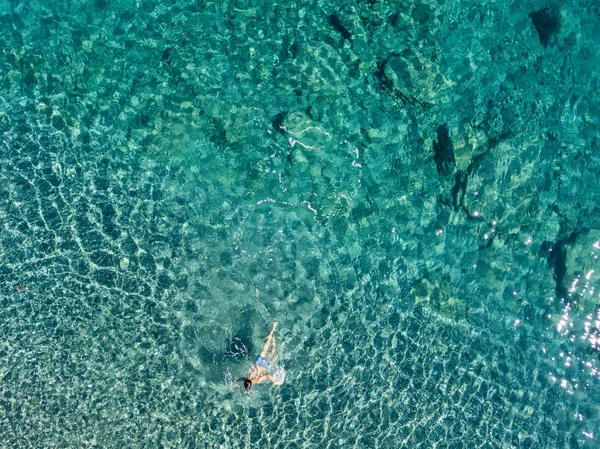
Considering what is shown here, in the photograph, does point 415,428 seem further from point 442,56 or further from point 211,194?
point 442,56

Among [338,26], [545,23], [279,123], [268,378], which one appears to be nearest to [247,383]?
[268,378]

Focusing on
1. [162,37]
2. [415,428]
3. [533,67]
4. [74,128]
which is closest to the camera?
[415,428]

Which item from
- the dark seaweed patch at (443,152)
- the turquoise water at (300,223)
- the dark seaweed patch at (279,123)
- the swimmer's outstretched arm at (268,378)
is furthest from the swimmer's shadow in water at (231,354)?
the dark seaweed patch at (443,152)

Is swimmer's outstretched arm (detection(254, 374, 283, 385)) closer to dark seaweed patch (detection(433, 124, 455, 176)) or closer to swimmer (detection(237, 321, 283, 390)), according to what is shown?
swimmer (detection(237, 321, 283, 390))

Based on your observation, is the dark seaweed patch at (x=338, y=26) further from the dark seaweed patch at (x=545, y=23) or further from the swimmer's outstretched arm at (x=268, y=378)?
the swimmer's outstretched arm at (x=268, y=378)

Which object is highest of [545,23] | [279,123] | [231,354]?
[545,23]

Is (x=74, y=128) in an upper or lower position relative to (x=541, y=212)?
lower

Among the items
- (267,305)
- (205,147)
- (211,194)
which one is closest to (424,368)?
(267,305)

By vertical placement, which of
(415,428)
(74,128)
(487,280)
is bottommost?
Result: (415,428)

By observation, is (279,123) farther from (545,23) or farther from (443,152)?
(545,23)
